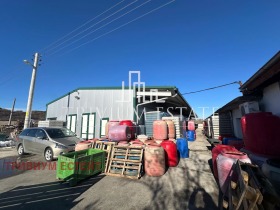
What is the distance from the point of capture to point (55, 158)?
7.18m

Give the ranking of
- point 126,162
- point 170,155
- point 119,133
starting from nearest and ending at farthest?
point 126,162 < point 170,155 < point 119,133

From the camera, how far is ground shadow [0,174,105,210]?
11.4ft

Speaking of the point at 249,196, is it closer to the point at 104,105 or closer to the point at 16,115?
the point at 104,105

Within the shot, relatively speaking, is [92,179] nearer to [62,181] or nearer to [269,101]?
[62,181]

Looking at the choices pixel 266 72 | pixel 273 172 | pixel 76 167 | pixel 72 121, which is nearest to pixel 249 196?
pixel 273 172

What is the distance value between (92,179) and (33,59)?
13.9 m

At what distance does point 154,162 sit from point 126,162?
1034mm

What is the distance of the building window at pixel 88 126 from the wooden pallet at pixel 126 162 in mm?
7795

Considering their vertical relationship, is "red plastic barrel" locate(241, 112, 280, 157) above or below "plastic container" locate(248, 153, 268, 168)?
above

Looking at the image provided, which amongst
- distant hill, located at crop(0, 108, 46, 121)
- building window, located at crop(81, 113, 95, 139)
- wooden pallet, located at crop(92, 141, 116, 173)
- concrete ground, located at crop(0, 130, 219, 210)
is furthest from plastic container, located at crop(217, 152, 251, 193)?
distant hill, located at crop(0, 108, 46, 121)

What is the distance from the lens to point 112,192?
13.4 feet

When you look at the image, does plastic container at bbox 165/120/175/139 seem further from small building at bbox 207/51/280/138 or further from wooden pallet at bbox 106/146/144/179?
wooden pallet at bbox 106/146/144/179

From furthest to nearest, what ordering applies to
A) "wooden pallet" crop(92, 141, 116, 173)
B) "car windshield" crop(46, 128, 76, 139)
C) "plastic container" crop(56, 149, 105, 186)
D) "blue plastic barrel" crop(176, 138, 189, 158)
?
"car windshield" crop(46, 128, 76, 139), "blue plastic barrel" crop(176, 138, 189, 158), "wooden pallet" crop(92, 141, 116, 173), "plastic container" crop(56, 149, 105, 186)

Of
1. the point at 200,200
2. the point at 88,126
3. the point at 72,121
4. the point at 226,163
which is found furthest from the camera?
the point at 72,121
